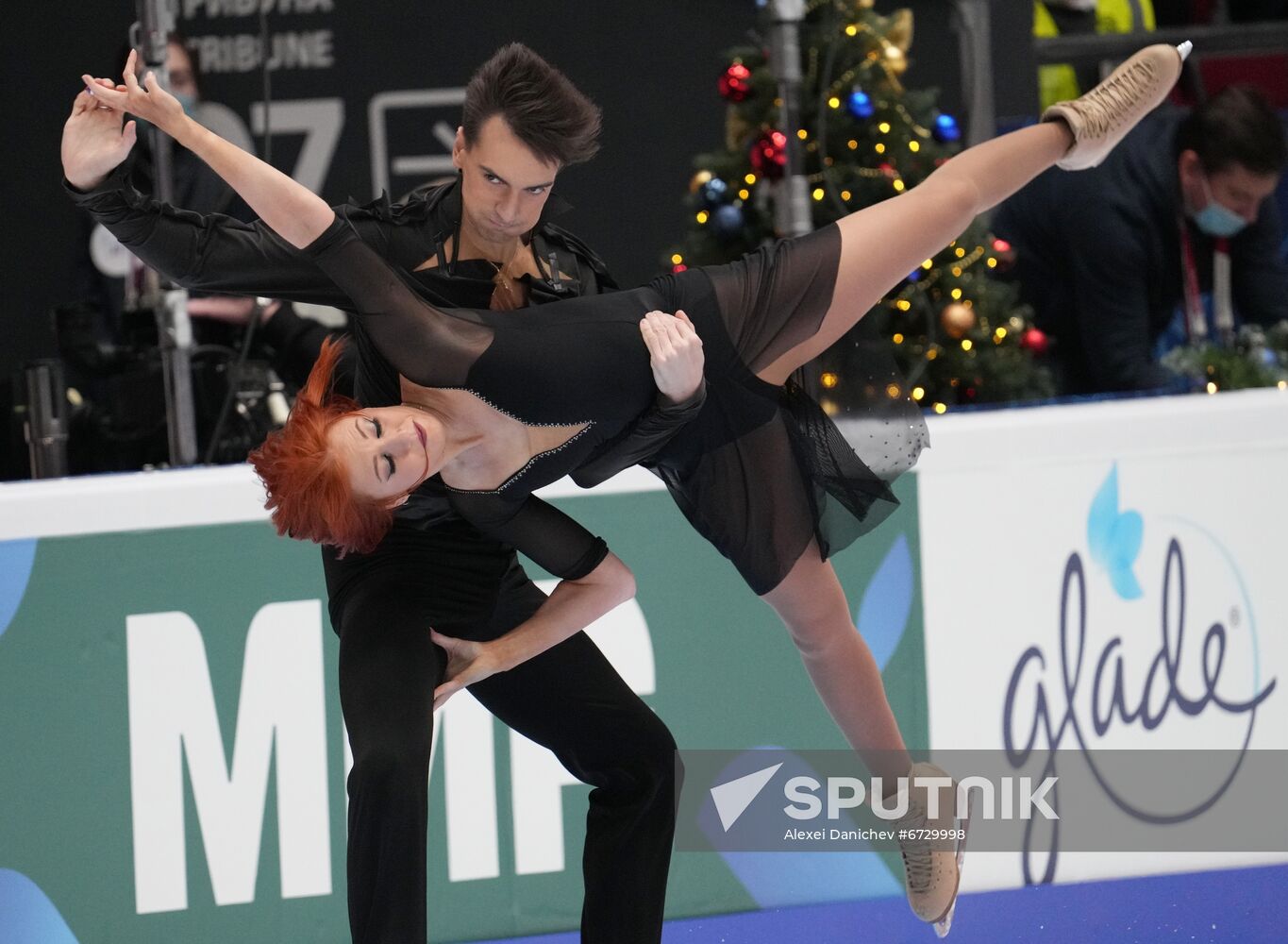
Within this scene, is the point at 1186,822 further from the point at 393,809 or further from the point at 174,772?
the point at 174,772

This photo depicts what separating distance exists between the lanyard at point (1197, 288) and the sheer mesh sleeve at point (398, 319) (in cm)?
299

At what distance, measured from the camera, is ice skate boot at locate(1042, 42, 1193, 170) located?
2738 millimetres

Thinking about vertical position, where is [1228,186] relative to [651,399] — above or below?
above

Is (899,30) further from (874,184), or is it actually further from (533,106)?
(533,106)

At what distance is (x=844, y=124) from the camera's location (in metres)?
4.67

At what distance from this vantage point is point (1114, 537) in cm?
352

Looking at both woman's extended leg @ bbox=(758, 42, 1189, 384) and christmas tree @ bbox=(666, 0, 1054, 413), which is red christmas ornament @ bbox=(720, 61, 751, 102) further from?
woman's extended leg @ bbox=(758, 42, 1189, 384)

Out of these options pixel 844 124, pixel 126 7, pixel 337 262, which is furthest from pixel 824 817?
pixel 126 7

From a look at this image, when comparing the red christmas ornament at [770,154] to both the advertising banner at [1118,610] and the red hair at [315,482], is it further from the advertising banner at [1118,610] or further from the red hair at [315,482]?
the red hair at [315,482]

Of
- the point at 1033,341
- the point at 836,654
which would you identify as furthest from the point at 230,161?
the point at 1033,341

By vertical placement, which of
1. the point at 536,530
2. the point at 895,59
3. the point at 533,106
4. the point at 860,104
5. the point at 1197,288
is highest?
the point at 895,59

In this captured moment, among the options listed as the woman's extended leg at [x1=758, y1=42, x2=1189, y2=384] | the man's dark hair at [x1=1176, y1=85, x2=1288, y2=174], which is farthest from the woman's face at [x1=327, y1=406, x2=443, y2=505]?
the man's dark hair at [x1=1176, y1=85, x2=1288, y2=174]

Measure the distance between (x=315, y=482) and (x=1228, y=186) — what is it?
3348 millimetres

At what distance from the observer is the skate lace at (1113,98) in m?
2.74
